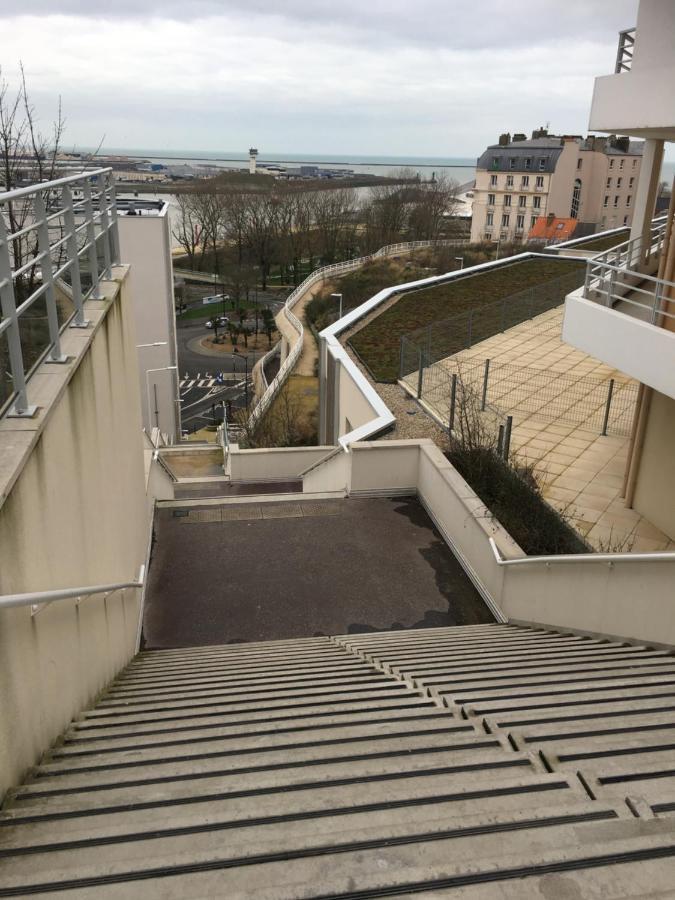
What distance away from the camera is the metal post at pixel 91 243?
6484 mm

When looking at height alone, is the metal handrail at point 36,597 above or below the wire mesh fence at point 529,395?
above

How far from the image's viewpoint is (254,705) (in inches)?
177

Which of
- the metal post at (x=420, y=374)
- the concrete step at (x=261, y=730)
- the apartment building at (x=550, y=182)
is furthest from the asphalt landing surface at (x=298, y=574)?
the apartment building at (x=550, y=182)

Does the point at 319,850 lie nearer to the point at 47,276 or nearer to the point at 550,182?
the point at 47,276

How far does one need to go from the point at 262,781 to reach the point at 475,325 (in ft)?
65.0

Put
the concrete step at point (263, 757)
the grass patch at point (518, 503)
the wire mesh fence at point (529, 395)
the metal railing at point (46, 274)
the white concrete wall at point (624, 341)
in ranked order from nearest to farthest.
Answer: the concrete step at point (263, 757)
the metal railing at point (46, 274)
the white concrete wall at point (624, 341)
the grass patch at point (518, 503)
the wire mesh fence at point (529, 395)

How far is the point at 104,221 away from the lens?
7.69 m

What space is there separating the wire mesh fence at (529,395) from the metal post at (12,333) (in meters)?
10.7

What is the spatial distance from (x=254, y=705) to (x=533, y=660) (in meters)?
2.57

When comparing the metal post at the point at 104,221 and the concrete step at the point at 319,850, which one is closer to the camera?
the concrete step at the point at 319,850

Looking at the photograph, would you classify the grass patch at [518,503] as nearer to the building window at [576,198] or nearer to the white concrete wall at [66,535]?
the white concrete wall at [66,535]

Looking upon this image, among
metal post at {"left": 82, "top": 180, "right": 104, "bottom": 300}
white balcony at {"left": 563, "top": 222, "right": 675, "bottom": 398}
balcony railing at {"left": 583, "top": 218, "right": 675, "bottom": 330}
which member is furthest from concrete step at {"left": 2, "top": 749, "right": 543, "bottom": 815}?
balcony railing at {"left": 583, "top": 218, "right": 675, "bottom": 330}

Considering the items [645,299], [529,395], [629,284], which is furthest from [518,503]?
[529,395]

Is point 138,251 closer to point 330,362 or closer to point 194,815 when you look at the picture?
point 330,362
